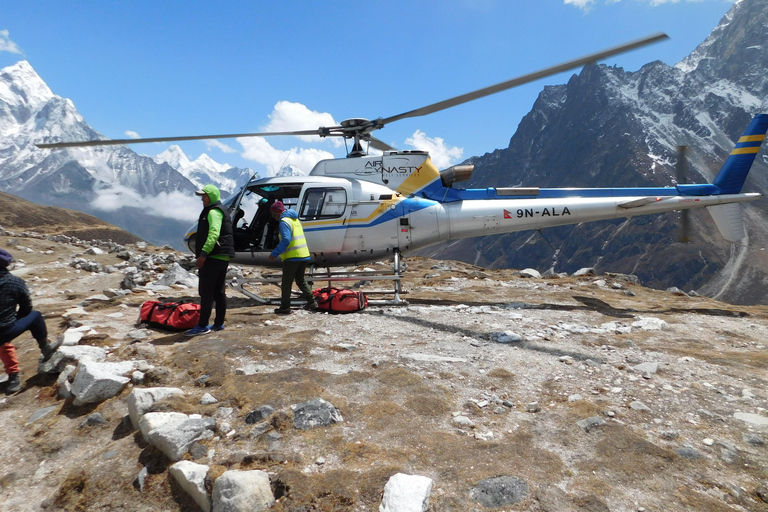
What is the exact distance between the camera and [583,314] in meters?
8.19

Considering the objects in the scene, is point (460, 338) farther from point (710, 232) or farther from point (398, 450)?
point (710, 232)

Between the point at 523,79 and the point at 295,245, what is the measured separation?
5544 millimetres

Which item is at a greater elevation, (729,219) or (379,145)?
(379,145)

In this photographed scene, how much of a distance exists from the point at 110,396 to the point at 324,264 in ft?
21.2

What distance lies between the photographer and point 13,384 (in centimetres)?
466

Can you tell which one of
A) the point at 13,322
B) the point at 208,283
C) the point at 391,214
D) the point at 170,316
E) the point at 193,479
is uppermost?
the point at 391,214

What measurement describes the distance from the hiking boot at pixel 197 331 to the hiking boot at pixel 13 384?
202cm

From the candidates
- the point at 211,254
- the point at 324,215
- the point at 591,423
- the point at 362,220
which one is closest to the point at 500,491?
the point at 591,423

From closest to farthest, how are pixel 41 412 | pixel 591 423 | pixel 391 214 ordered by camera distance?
pixel 591 423
pixel 41 412
pixel 391 214

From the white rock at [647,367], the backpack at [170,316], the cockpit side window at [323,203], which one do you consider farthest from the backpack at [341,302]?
the white rock at [647,367]

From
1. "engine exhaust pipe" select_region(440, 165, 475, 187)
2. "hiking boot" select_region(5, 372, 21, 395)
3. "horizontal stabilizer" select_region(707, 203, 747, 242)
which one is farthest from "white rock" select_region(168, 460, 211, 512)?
"horizontal stabilizer" select_region(707, 203, 747, 242)

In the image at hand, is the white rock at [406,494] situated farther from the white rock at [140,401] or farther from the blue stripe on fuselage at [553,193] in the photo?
the blue stripe on fuselage at [553,193]

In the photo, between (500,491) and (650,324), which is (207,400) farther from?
(650,324)

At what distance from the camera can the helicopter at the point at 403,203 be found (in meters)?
9.89
